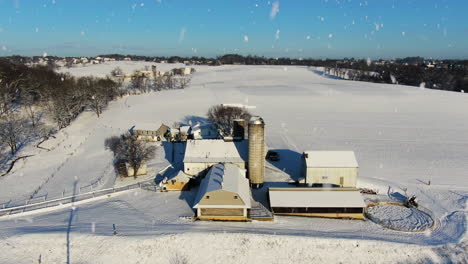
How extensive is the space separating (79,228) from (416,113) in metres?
63.4

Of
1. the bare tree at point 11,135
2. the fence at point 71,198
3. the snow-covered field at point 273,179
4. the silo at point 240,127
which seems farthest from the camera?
the bare tree at point 11,135

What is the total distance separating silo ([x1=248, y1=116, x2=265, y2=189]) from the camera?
28281 millimetres

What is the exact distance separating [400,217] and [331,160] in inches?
289

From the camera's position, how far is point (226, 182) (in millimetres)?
24719

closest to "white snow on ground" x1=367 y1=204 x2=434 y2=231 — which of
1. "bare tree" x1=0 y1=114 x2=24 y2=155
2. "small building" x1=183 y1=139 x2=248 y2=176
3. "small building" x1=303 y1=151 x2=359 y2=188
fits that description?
"small building" x1=303 y1=151 x2=359 y2=188

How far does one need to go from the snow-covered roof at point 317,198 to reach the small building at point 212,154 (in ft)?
19.5

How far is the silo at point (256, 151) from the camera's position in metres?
28.3

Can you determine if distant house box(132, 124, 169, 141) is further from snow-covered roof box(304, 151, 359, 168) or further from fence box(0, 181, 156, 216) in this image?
snow-covered roof box(304, 151, 359, 168)

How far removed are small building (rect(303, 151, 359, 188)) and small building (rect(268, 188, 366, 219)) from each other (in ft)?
13.2

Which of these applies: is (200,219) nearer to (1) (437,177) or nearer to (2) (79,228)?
(2) (79,228)

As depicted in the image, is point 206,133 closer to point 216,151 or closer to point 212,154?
point 216,151

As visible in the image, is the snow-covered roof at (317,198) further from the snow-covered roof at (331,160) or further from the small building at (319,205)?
the snow-covered roof at (331,160)

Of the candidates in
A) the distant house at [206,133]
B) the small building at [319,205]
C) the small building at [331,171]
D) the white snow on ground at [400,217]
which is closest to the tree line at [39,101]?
the distant house at [206,133]

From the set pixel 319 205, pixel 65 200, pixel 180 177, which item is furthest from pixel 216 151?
pixel 65 200
